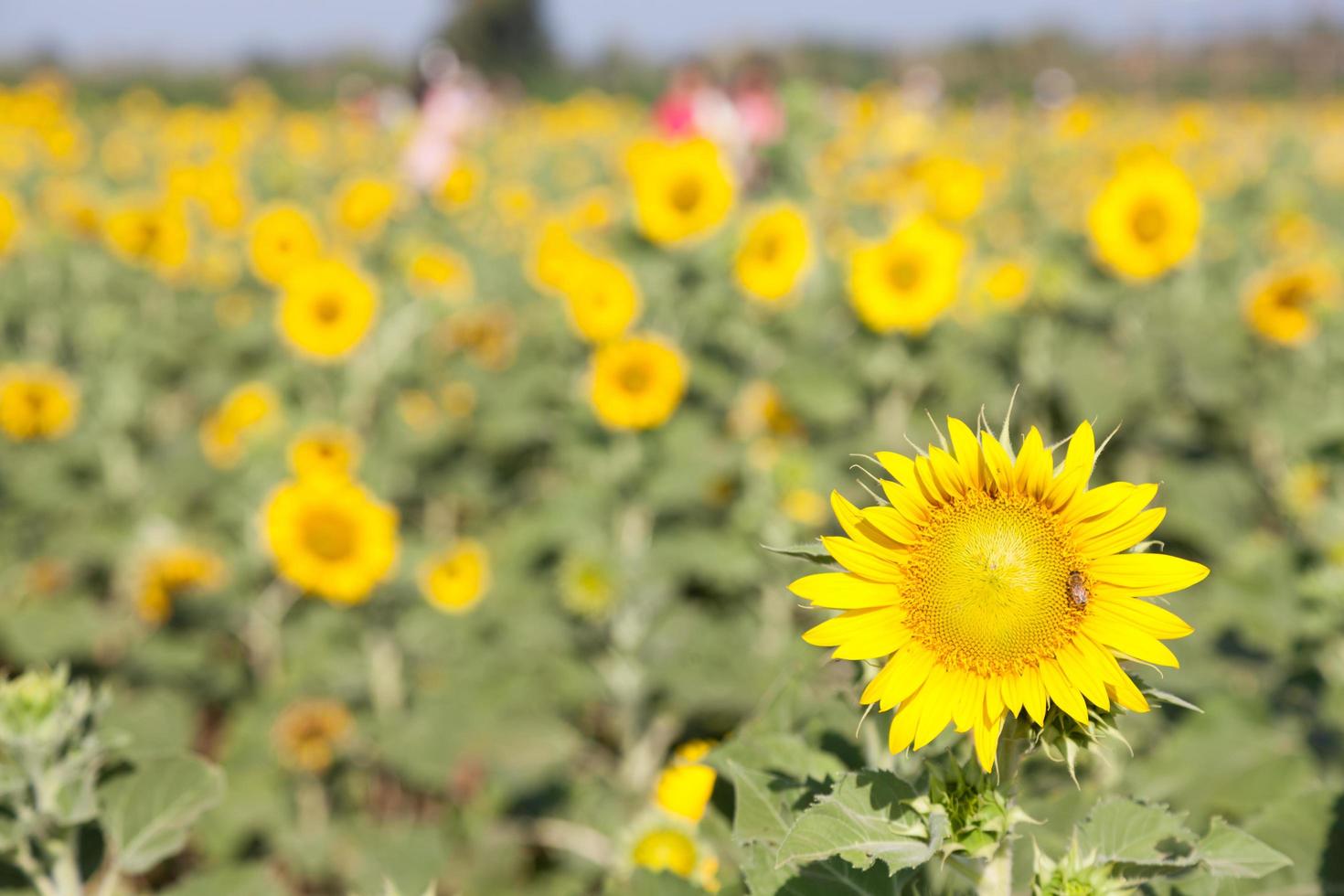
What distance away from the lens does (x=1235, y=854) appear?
1.06m

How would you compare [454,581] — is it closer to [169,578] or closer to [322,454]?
[322,454]

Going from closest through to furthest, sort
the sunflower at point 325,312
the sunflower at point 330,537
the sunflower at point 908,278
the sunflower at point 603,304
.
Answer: the sunflower at point 330,537
the sunflower at point 603,304
the sunflower at point 908,278
the sunflower at point 325,312

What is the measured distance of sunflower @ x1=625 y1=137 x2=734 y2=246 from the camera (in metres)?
4.06

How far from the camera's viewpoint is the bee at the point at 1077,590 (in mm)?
1037

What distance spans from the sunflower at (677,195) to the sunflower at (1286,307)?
2.06 meters

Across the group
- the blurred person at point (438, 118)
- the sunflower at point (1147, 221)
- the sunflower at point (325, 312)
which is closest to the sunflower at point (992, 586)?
the sunflower at point (1147, 221)

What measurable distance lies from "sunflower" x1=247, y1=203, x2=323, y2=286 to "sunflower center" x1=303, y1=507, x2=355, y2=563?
80.0 inches

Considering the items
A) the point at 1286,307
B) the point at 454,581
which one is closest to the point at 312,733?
the point at 454,581

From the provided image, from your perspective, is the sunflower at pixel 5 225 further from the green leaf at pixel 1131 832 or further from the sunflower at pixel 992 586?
the green leaf at pixel 1131 832

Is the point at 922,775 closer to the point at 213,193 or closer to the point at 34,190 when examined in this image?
the point at 213,193

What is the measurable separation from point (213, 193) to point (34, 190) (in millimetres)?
3698

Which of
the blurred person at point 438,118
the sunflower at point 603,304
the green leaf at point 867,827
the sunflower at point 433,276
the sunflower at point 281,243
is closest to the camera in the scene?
the green leaf at point 867,827

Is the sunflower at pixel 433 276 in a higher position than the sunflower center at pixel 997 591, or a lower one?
higher

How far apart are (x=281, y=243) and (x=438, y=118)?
2.66m
